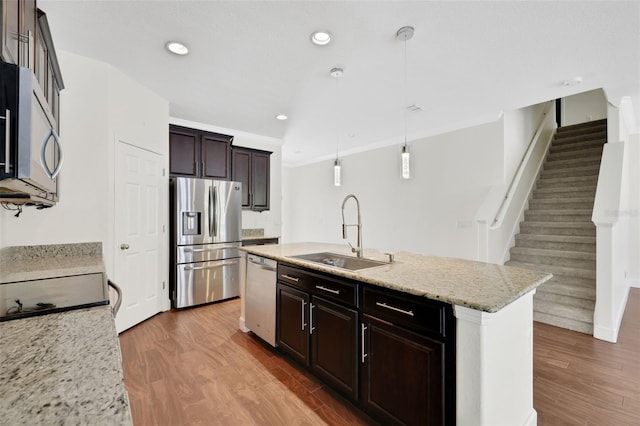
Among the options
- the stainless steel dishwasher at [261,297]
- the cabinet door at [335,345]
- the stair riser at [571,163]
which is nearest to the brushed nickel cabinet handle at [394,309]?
the cabinet door at [335,345]

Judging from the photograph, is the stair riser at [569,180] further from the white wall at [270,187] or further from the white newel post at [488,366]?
the white wall at [270,187]

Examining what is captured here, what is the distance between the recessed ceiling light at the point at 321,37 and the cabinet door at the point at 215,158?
8.43ft

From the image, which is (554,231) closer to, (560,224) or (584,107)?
(560,224)

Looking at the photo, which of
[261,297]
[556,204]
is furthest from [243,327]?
[556,204]

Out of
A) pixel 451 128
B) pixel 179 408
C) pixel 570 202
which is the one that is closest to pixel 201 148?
pixel 179 408

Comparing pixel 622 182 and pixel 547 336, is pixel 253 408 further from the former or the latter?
pixel 622 182

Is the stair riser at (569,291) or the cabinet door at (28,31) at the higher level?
the cabinet door at (28,31)

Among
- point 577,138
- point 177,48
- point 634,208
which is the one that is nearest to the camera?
point 177,48

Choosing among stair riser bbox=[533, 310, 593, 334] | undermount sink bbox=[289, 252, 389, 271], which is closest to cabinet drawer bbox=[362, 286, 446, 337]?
undermount sink bbox=[289, 252, 389, 271]

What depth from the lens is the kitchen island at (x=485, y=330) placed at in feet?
4.15

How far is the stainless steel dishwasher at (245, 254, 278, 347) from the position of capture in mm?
2621

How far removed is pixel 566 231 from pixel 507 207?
0.93 m

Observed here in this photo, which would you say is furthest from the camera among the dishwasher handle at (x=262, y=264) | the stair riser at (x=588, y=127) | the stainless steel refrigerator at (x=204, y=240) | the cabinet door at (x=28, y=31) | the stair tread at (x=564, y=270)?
the stair riser at (x=588, y=127)

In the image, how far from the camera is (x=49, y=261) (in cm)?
225
